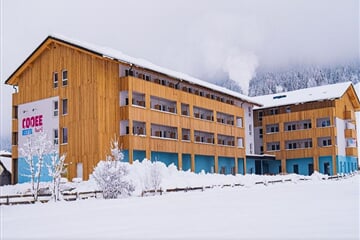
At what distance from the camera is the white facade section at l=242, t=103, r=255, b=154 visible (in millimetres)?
63031

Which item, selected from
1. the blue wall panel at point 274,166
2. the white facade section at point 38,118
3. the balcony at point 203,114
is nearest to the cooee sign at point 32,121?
the white facade section at point 38,118

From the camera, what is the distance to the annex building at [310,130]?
60.7 m

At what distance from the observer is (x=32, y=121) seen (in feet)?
141

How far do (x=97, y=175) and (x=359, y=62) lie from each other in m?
114

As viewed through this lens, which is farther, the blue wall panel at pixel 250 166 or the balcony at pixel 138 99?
the blue wall panel at pixel 250 166

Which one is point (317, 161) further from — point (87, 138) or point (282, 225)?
point (282, 225)

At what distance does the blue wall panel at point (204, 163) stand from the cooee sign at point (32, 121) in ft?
52.8

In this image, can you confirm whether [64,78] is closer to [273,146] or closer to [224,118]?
[224,118]

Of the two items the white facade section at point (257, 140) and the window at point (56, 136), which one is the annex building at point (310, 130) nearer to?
the white facade section at point (257, 140)

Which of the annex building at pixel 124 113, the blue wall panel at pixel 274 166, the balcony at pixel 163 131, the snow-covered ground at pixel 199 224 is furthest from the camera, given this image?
the blue wall panel at pixel 274 166

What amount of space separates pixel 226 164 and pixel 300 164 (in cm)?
1387

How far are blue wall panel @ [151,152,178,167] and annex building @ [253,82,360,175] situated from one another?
23.2 meters

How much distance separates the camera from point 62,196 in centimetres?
2609

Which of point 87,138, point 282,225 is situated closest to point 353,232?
point 282,225
